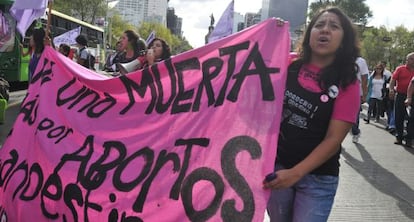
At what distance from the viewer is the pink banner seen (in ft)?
9.18

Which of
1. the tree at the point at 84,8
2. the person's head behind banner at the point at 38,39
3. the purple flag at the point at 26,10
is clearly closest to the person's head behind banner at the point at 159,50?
the purple flag at the point at 26,10

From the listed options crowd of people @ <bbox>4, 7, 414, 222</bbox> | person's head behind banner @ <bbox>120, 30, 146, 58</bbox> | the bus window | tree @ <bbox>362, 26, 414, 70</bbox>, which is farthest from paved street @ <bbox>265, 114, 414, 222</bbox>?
tree @ <bbox>362, 26, 414, 70</bbox>

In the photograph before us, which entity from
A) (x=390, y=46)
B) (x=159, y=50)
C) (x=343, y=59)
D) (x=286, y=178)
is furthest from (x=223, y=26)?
(x=390, y=46)

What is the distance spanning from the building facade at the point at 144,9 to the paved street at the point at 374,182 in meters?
130

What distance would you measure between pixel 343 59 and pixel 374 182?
4584mm

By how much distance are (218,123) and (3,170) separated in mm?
1761

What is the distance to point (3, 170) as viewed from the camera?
371cm

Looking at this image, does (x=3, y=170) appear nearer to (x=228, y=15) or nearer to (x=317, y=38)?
(x=317, y=38)

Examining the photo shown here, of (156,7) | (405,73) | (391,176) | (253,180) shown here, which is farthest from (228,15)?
(156,7)

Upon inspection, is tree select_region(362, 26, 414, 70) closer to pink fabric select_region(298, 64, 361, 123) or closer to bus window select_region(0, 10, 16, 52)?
bus window select_region(0, 10, 16, 52)

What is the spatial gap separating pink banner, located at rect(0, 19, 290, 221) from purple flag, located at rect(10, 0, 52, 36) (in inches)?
93.6

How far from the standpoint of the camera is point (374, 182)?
690 cm

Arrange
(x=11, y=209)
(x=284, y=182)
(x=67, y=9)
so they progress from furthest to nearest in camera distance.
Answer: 1. (x=67, y=9)
2. (x=11, y=209)
3. (x=284, y=182)

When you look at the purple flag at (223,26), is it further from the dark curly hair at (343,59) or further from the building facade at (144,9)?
the building facade at (144,9)
